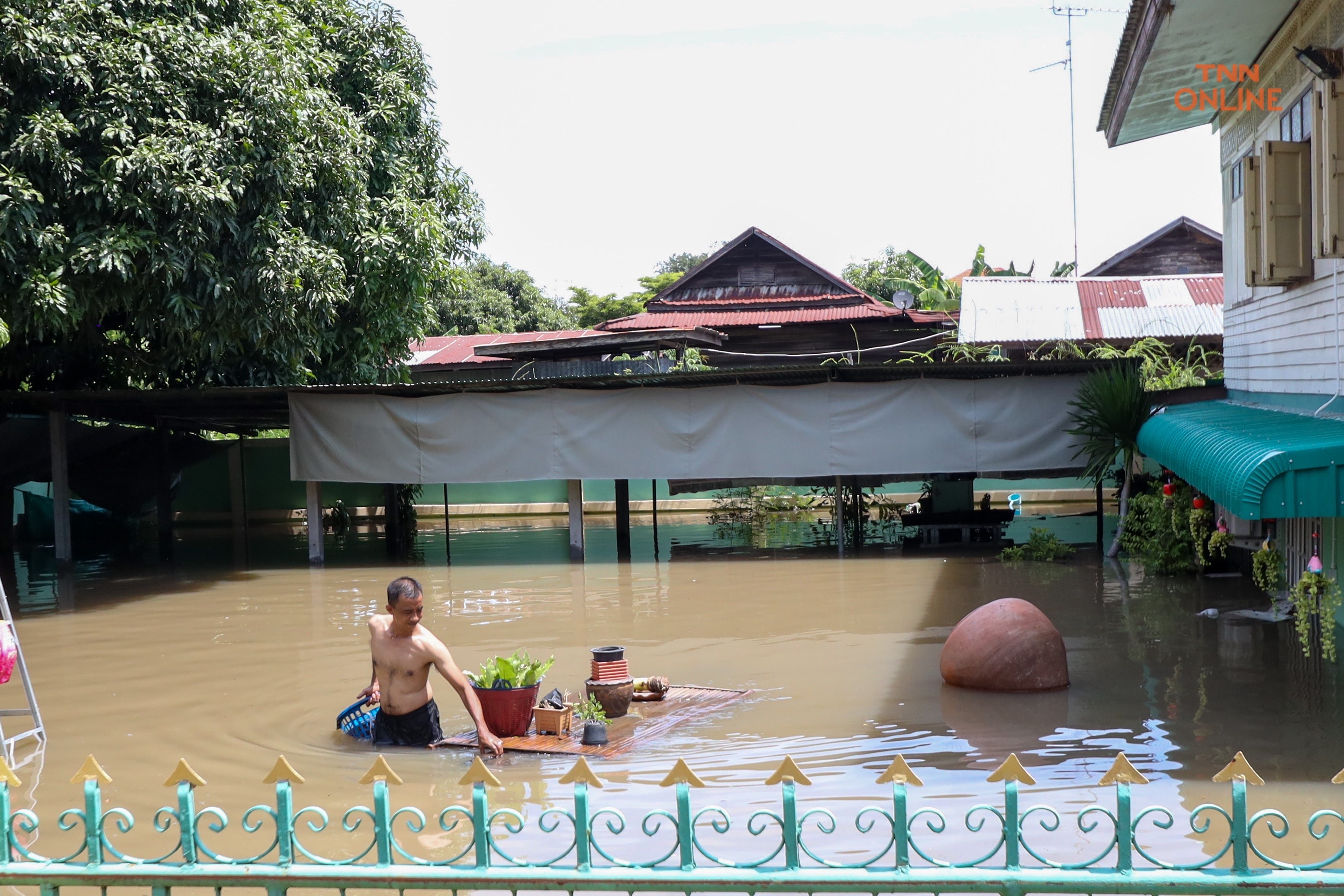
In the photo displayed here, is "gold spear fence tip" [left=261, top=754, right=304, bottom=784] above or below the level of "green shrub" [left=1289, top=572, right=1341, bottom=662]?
above

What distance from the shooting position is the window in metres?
9.60

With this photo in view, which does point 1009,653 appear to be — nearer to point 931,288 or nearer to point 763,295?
point 763,295

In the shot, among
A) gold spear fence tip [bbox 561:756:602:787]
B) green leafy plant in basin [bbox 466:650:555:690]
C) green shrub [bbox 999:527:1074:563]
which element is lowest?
green shrub [bbox 999:527:1074:563]

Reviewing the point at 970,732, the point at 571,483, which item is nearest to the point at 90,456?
the point at 571,483

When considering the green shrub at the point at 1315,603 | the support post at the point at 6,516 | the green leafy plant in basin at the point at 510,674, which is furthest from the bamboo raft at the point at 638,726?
the support post at the point at 6,516

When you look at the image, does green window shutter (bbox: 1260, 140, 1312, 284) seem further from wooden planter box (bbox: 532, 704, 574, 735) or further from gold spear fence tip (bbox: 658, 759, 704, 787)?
gold spear fence tip (bbox: 658, 759, 704, 787)

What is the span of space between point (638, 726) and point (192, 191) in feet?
29.9

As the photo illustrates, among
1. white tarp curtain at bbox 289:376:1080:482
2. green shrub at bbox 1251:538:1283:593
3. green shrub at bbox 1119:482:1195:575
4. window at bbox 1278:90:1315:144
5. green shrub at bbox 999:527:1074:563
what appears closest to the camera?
green shrub at bbox 1251:538:1283:593

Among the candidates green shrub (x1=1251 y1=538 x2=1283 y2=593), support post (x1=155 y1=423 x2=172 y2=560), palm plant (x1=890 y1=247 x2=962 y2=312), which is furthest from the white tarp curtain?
palm plant (x1=890 y1=247 x2=962 y2=312)

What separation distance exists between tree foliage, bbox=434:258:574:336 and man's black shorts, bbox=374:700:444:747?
29417mm

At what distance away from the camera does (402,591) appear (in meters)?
7.34

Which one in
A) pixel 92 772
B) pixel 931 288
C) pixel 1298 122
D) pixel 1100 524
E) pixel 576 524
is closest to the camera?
pixel 92 772

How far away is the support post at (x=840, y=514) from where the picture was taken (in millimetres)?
17453

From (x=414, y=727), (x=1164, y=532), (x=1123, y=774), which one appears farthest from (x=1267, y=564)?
(x=1123, y=774)
